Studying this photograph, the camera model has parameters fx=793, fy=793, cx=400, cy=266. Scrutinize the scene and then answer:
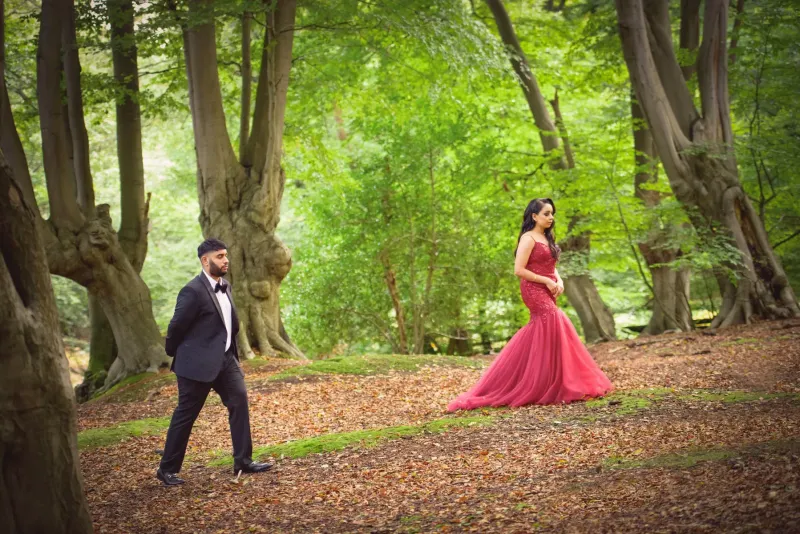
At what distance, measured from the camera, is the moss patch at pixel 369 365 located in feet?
35.6

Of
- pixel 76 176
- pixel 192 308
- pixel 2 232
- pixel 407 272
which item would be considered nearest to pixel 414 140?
pixel 407 272

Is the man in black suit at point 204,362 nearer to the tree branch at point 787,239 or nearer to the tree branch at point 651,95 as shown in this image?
the tree branch at point 651,95

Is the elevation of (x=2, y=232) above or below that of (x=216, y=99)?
below

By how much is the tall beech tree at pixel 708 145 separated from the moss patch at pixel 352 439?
24.0 ft

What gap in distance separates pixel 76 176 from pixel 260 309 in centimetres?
340

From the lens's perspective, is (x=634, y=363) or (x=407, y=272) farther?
(x=407, y=272)

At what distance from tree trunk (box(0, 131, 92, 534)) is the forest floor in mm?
824

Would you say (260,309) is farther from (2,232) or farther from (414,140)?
(2,232)

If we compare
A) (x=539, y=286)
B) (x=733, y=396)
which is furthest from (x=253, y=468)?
(x=733, y=396)

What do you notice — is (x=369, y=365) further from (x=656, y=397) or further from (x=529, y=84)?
(x=529, y=84)

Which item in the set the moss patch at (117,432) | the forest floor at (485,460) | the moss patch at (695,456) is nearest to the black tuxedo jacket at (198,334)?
the forest floor at (485,460)

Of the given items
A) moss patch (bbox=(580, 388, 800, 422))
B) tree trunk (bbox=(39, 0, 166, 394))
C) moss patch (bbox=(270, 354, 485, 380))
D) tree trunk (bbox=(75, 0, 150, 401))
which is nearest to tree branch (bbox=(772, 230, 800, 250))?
moss patch (bbox=(270, 354, 485, 380))

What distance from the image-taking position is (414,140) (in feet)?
50.5

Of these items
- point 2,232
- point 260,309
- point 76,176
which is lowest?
point 260,309
